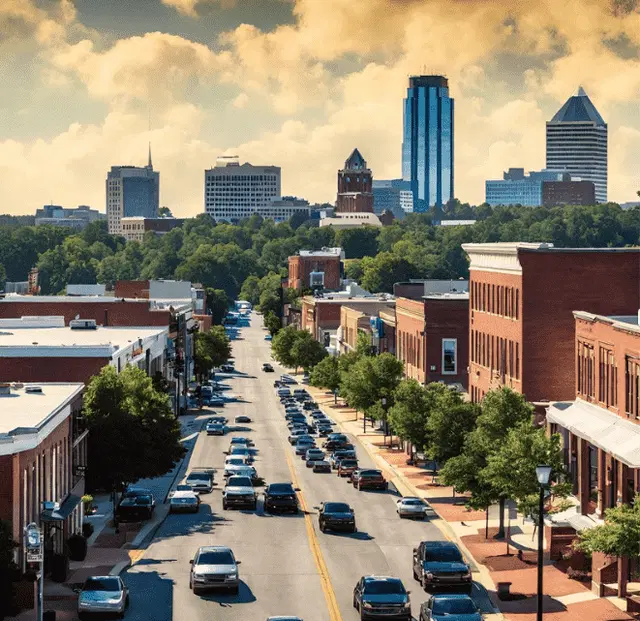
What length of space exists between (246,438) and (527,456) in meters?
58.8

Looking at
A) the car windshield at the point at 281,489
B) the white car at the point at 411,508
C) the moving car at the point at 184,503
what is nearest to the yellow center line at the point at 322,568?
the car windshield at the point at 281,489

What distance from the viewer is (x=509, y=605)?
182 ft

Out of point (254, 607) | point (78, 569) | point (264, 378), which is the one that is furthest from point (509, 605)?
point (264, 378)

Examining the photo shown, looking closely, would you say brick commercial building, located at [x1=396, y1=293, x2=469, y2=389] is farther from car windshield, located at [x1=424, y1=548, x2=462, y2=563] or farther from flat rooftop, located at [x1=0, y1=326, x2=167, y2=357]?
car windshield, located at [x1=424, y1=548, x2=462, y2=563]

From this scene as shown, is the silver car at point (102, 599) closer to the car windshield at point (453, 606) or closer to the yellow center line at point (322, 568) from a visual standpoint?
the yellow center line at point (322, 568)

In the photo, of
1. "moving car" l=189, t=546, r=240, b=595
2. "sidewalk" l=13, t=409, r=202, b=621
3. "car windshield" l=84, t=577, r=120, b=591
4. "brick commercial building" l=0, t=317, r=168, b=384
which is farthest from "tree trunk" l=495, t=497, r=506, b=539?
"brick commercial building" l=0, t=317, r=168, b=384

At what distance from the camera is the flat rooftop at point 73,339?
92.6 m

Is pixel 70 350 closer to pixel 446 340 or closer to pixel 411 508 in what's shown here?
pixel 411 508

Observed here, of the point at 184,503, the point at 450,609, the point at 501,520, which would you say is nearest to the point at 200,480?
the point at 184,503

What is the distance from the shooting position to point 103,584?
2103 inches

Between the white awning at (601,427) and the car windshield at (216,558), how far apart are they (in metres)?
13.9

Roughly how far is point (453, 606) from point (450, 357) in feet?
214

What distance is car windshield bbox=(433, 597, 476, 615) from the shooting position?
1916 inches

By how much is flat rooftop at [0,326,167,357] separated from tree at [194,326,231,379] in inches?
1624
